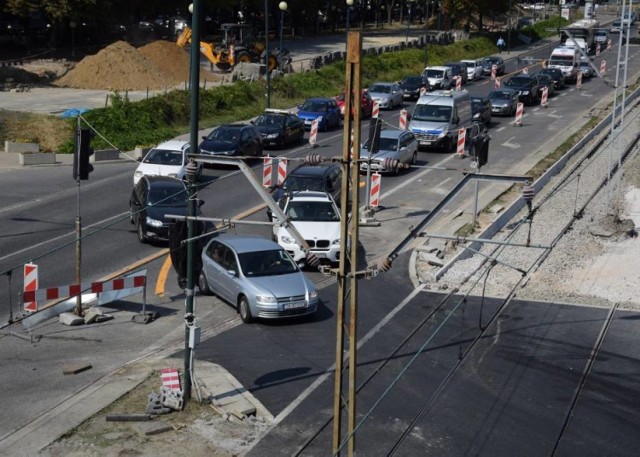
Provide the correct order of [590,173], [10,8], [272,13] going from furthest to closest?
[272,13]
[10,8]
[590,173]

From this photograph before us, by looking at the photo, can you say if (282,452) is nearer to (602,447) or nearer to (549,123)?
(602,447)

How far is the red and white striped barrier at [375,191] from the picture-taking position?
30344 mm

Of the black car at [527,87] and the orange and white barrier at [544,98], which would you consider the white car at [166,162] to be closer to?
the black car at [527,87]

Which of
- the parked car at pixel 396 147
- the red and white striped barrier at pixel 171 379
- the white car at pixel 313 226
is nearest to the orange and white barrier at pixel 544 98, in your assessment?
the parked car at pixel 396 147

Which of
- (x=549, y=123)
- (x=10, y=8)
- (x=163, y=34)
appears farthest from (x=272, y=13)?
(x=549, y=123)

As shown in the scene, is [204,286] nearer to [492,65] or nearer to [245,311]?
[245,311]

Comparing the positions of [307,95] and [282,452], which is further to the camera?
[307,95]

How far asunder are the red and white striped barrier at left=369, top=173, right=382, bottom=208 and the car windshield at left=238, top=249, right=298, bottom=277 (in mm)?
8611

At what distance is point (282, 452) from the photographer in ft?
48.0

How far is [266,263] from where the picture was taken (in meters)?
21.9

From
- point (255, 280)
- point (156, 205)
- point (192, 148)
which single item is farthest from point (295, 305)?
point (156, 205)

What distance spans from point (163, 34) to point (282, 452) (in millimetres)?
69732

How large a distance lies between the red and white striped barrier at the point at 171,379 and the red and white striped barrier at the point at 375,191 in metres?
14.8

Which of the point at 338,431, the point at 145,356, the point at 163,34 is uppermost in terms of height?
the point at 163,34
